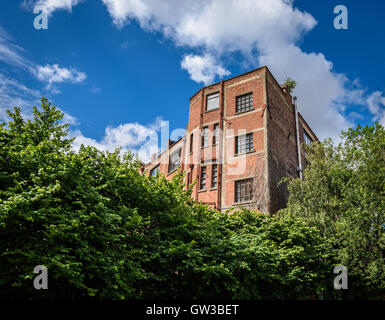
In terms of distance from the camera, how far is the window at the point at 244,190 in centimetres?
2061

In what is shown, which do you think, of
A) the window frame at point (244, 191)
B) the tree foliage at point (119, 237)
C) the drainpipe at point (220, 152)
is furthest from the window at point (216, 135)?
the tree foliage at point (119, 237)

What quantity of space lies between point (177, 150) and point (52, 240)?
24994 mm

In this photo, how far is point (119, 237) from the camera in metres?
8.78

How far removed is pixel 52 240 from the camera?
250 inches

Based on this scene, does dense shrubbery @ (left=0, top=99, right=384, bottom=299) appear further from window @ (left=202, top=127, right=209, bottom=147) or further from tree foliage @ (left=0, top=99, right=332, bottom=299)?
window @ (left=202, top=127, right=209, bottom=147)

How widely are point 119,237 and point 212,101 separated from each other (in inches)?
740

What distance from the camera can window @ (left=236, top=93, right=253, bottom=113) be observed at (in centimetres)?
2338

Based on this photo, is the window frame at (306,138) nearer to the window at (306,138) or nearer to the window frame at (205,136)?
the window at (306,138)

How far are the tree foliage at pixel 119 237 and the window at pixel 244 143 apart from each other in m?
8.11

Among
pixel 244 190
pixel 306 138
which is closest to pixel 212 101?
pixel 244 190

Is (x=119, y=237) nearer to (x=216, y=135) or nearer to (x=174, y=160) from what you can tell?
(x=216, y=135)

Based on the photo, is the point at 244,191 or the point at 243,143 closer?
the point at 244,191

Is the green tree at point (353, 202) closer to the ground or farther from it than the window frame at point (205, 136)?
closer to the ground
